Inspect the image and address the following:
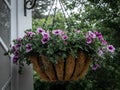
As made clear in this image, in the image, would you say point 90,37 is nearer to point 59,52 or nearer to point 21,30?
point 59,52

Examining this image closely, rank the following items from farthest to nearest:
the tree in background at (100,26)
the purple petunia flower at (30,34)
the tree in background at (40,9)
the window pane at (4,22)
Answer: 1. the tree in background at (40,9)
2. the tree in background at (100,26)
3. the window pane at (4,22)
4. the purple petunia flower at (30,34)

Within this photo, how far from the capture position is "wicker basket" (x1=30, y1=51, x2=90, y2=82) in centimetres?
171

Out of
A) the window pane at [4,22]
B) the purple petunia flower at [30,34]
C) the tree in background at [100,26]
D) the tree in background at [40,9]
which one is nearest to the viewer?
the purple petunia flower at [30,34]

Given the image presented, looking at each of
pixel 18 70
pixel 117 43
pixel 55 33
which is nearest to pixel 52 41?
pixel 55 33

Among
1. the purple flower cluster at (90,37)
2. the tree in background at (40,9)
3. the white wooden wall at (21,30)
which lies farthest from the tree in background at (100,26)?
the purple flower cluster at (90,37)

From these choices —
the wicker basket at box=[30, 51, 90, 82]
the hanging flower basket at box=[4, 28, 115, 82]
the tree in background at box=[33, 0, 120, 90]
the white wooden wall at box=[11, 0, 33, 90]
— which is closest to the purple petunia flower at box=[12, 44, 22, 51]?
the hanging flower basket at box=[4, 28, 115, 82]

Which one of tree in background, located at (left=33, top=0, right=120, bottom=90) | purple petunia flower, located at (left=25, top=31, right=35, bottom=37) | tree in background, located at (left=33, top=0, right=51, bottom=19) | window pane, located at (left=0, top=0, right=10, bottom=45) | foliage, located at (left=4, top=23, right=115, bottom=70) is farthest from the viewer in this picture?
tree in background, located at (left=33, top=0, right=51, bottom=19)

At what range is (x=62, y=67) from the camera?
1723 mm

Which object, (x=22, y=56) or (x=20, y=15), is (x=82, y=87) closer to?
(x=20, y=15)

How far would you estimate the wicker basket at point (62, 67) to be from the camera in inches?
67.5

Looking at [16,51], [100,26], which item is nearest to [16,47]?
→ [16,51]

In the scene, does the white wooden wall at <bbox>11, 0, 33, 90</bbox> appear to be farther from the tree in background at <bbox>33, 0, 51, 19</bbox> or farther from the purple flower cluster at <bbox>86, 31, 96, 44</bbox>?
the tree in background at <bbox>33, 0, 51, 19</bbox>

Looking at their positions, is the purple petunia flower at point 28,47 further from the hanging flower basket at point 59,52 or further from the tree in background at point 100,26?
the tree in background at point 100,26

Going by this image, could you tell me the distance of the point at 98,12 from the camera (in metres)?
4.61
